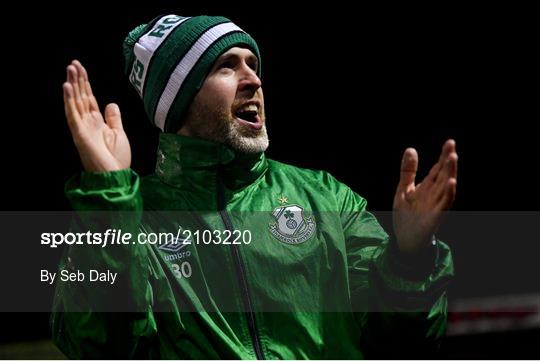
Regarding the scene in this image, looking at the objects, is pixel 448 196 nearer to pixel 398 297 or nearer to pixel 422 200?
pixel 422 200

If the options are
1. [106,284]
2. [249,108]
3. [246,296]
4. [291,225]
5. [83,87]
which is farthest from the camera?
[249,108]

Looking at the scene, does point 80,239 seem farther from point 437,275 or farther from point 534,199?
point 534,199

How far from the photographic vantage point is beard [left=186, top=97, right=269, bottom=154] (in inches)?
96.4

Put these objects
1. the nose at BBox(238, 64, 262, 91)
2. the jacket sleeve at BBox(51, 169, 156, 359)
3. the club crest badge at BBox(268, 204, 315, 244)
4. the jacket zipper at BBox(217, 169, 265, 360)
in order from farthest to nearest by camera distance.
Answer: the nose at BBox(238, 64, 262, 91) → the club crest badge at BBox(268, 204, 315, 244) → the jacket zipper at BBox(217, 169, 265, 360) → the jacket sleeve at BBox(51, 169, 156, 359)

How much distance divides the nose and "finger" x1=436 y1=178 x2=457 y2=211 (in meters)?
0.59

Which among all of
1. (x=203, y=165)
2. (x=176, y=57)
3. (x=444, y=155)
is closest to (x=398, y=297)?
(x=444, y=155)

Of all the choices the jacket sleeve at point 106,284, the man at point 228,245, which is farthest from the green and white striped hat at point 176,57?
the jacket sleeve at point 106,284

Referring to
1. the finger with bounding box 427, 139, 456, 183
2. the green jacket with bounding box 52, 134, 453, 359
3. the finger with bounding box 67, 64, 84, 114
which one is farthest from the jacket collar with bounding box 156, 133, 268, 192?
the finger with bounding box 427, 139, 456, 183

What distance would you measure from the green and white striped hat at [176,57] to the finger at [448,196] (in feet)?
2.29

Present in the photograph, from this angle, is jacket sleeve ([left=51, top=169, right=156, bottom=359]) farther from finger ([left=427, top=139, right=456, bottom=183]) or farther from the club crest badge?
finger ([left=427, top=139, right=456, bottom=183])

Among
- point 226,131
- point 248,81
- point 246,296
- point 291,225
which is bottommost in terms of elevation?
point 246,296

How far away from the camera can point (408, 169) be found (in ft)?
7.19

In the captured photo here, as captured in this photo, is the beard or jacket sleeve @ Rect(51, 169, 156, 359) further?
the beard

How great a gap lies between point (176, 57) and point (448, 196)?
0.80m
